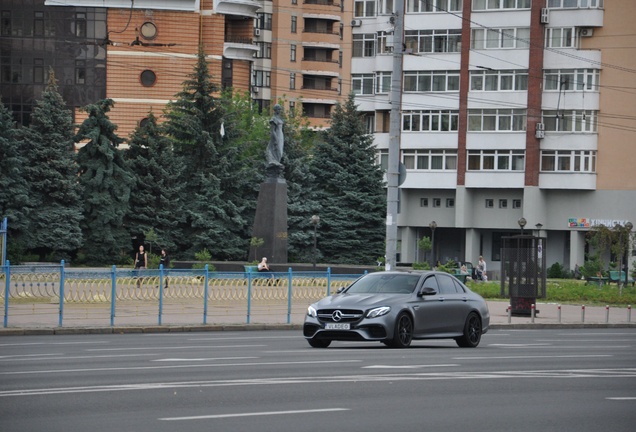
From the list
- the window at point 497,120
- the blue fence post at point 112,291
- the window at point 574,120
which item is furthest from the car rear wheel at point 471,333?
the window at point 574,120

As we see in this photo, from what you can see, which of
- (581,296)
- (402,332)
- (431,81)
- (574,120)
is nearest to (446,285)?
(402,332)

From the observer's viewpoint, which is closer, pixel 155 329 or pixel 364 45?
pixel 155 329

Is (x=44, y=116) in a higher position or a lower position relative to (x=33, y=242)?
higher

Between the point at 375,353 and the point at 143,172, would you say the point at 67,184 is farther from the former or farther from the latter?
the point at 375,353

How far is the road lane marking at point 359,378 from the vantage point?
32.4 feet

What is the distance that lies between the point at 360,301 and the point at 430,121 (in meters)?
52.8

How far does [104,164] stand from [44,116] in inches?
171

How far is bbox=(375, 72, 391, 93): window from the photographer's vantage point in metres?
70.6

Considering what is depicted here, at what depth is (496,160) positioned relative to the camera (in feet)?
214

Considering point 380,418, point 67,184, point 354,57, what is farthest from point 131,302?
point 354,57

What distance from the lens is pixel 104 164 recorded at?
5450 centimetres

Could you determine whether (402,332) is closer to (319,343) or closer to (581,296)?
(319,343)

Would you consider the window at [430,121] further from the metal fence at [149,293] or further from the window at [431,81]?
the metal fence at [149,293]

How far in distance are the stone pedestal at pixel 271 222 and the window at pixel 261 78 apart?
46.2 m
